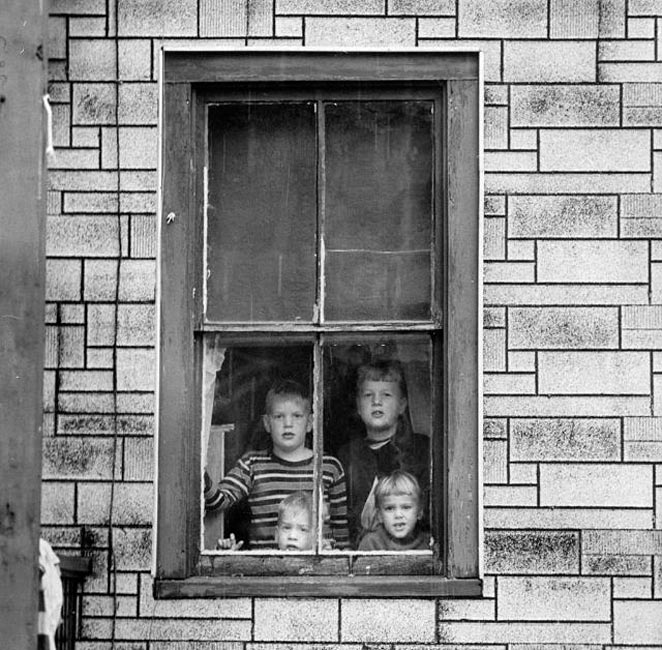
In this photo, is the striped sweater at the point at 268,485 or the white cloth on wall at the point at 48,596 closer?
the white cloth on wall at the point at 48,596

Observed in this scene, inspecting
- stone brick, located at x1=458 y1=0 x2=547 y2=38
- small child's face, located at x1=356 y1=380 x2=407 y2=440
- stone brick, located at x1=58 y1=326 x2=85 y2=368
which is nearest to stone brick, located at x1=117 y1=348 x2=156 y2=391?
stone brick, located at x1=58 y1=326 x2=85 y2=368

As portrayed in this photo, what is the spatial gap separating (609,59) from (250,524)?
2.28 meters

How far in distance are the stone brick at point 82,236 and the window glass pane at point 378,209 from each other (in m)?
0.84

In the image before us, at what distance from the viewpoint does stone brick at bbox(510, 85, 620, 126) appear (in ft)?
16.0

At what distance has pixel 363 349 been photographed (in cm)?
492

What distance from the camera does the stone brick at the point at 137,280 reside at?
4859 millimetres

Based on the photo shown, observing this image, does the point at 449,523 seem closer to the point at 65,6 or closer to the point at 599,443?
the point at 599,443

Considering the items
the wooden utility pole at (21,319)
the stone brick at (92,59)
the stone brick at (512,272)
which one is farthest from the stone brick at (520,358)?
the wooden utility pole at (21,319)

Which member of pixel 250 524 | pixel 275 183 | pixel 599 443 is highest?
pixel 275 183

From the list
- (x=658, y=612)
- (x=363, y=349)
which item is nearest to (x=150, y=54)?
(x=363, y=349)

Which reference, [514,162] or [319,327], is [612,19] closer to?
[514,162]

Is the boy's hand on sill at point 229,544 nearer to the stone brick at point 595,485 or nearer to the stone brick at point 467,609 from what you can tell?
the stone brick at point 467,609

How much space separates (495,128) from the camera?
4887 mm

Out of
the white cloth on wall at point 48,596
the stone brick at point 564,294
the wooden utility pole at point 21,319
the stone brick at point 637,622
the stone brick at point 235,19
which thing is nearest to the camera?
the wooden utility pole at point 21,319
